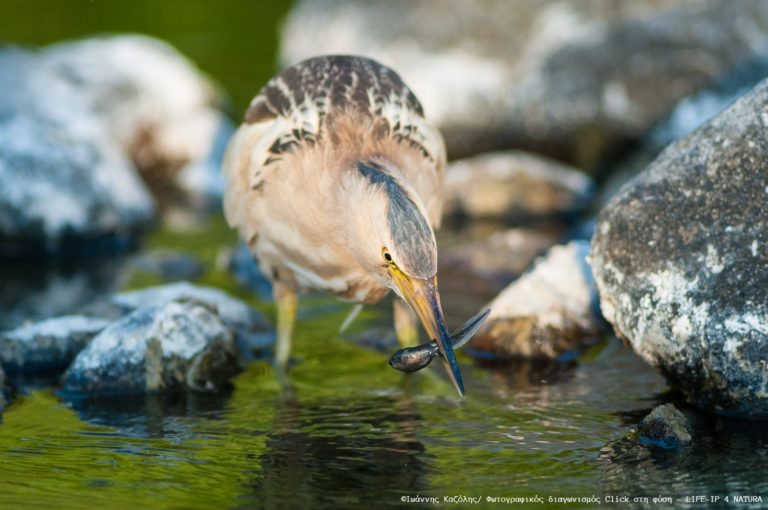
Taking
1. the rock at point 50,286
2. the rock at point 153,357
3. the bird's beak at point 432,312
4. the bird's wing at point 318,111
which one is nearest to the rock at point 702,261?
the bird's beak at point 432,312

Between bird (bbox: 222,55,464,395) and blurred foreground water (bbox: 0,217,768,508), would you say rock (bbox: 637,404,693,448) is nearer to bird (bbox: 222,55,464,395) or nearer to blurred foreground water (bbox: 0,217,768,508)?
blurred foreground water (bbox: 0,217,768,508)

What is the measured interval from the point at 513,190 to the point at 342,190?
514cm

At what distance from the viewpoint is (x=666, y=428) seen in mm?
5434

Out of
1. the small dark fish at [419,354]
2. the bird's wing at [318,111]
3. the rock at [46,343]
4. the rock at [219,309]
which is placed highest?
the bird's wing at [318,111]

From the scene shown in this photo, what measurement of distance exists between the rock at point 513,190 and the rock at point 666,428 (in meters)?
5.33

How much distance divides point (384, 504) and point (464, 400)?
162 centimetres

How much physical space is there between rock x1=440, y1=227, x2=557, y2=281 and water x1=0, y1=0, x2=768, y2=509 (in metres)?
1.24

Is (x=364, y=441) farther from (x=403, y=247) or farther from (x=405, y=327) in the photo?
(x=405, y=327)

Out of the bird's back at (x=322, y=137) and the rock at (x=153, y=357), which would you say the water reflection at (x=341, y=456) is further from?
the bird's back at (x=322, y=137)

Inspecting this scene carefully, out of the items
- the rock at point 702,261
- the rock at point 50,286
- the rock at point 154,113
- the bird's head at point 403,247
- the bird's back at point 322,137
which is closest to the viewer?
the bird's head at point 403,247

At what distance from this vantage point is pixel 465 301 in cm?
836

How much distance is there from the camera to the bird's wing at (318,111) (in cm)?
659

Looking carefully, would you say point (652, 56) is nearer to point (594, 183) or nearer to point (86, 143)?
point (594, 183)

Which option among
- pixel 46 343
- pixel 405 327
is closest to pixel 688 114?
pixel 405 327
